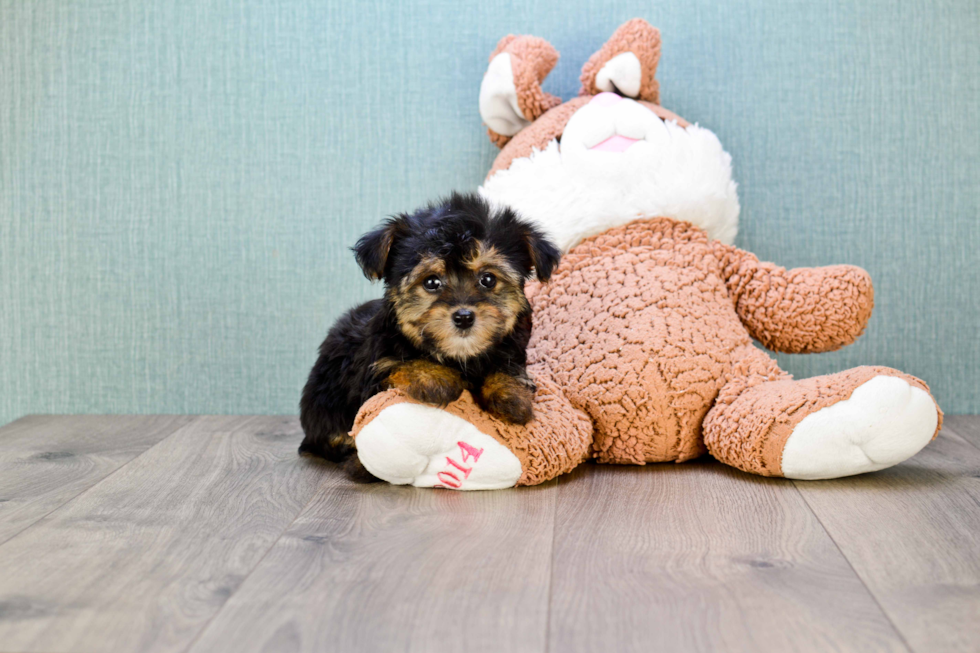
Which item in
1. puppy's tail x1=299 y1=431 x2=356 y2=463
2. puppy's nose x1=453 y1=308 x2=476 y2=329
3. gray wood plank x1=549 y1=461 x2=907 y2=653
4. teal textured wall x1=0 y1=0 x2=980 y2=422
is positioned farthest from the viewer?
Answer: teal textured wall x1=0 y1=0 x2=980 y2=422

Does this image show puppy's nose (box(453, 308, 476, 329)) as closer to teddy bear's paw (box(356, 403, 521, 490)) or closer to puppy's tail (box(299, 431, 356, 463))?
teddy bear's paw (box(356, 403, 521, 490))

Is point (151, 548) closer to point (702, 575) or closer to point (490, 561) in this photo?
point (490, 561)

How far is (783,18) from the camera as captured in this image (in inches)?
107

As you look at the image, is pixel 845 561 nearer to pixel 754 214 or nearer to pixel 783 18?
pixel 754 214

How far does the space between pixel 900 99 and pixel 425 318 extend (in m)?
1.99

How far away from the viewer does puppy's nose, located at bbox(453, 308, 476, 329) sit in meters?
1.72

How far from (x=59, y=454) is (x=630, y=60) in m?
2.12

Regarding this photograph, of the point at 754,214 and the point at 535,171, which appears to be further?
the point at 754,214

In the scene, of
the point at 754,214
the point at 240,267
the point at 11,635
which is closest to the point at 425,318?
the point at 11,635

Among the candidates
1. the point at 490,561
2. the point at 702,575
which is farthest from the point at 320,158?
the point at 702,575

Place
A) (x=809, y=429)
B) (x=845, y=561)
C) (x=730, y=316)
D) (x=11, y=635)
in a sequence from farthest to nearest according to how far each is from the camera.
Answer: (x=730, y=316), (x=809, y=429), (x=845, y=561), (x=11, y=635)

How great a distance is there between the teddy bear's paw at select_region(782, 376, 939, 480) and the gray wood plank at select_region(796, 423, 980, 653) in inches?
2.7

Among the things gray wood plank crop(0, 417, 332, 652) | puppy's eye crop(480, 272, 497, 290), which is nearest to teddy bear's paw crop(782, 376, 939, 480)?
puppy's eye crop(480, 272, 497, 290)

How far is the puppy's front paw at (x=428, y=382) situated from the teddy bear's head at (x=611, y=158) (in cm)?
67
